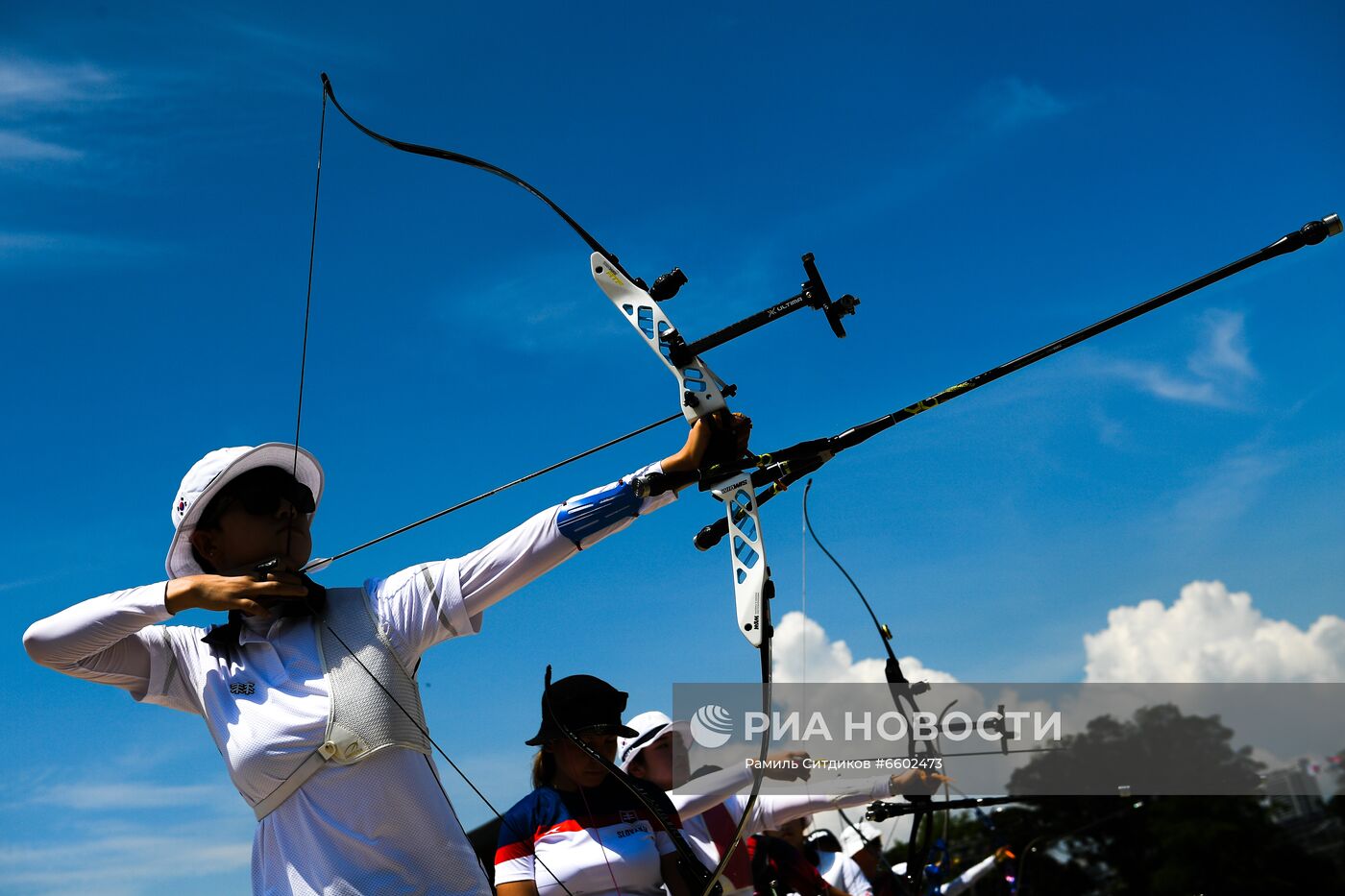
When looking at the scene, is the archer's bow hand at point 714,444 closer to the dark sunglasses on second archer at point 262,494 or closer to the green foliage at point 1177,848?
the dark sunglasses on second archer at point 262,494

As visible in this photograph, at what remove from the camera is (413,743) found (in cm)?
222

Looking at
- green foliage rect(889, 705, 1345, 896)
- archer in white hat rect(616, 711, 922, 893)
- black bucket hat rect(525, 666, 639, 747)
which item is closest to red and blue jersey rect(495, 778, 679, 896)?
black bucket hat rect(525, 666, 639, 747)

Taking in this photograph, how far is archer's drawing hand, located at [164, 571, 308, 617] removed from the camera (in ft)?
7.41

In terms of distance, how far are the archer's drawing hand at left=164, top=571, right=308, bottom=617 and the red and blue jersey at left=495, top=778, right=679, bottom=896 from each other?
118 centimetres

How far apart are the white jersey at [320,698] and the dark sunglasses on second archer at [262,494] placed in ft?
0.92

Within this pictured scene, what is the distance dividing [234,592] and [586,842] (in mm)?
1371

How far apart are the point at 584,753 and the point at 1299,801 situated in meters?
23.9

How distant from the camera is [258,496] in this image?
2590mm

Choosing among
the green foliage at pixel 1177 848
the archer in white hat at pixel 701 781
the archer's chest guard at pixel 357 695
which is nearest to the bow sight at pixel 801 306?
the archer's chest guard at pixel 357 695

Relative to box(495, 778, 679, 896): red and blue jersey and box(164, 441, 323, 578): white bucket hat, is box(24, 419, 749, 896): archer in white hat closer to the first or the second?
box(164, 441, 323, 578): white bucket hat

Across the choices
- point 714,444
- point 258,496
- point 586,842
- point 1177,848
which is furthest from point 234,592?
point 1177,848

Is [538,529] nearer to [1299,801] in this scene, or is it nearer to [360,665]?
[360,665]

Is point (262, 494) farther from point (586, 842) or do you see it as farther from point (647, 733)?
point (647, 733)

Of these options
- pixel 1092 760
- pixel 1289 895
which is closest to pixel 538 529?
pixel 1289 895
